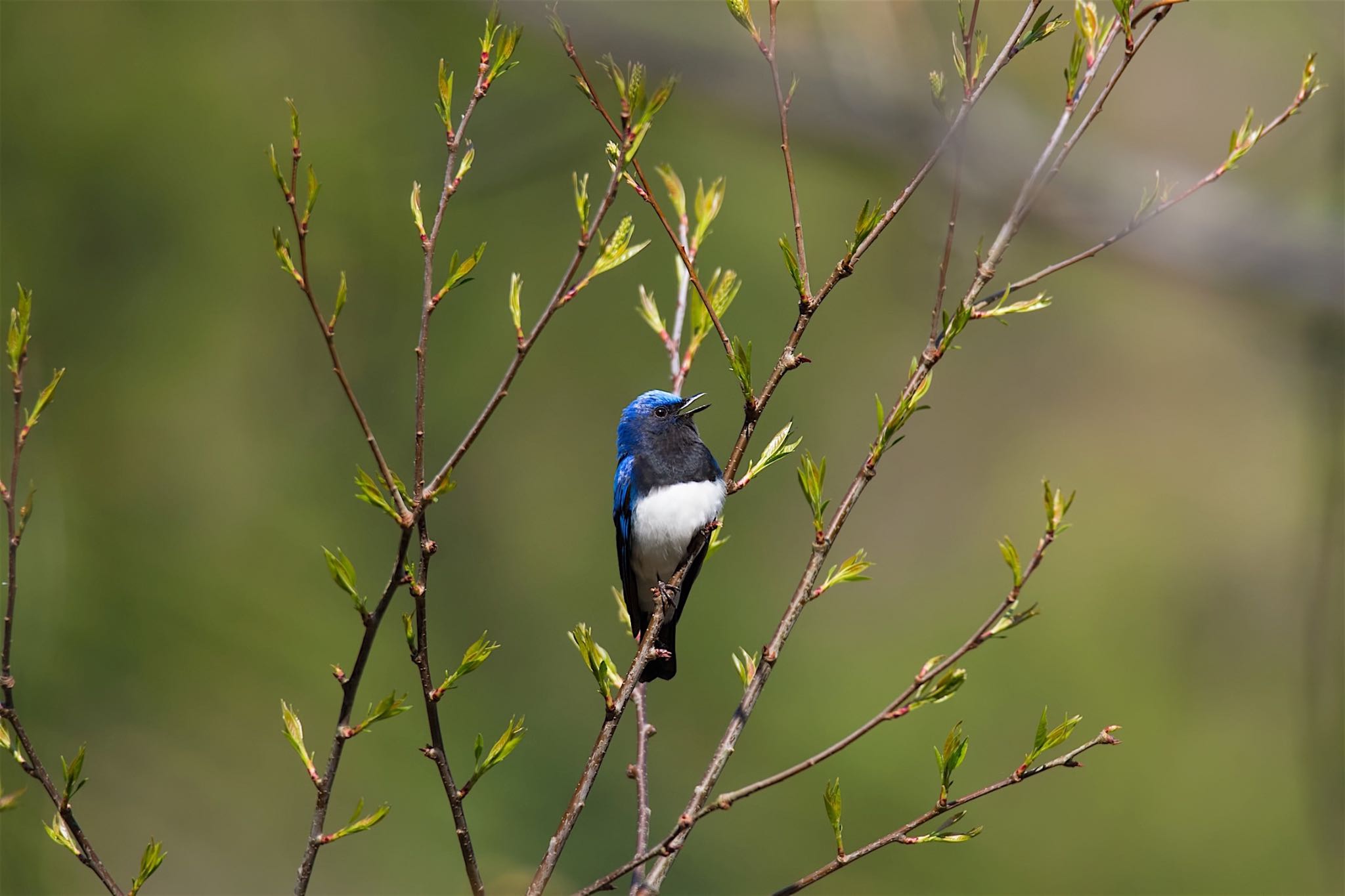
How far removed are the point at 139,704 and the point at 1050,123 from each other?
20.4ft

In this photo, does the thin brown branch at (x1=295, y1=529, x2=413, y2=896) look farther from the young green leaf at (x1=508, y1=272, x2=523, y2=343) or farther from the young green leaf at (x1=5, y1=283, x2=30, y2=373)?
the young green leaf at (x1=5, y1=283, x2=30, y2=373)

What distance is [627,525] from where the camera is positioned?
148 inches

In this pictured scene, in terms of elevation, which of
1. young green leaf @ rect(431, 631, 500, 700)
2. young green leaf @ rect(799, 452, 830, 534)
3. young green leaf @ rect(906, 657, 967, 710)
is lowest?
young green leaf @ rect(906, 657, 967, 710)

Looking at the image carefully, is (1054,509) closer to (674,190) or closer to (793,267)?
(793,267)

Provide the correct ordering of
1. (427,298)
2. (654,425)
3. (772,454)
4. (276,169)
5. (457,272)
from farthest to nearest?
(654,425)
(772,454)
(457,272)
(427,298)
(276,169)

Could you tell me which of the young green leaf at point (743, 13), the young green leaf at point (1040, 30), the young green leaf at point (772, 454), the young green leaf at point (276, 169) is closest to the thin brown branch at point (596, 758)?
the young green leaf at point (772, 454)

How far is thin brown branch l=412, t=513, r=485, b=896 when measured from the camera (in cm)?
150

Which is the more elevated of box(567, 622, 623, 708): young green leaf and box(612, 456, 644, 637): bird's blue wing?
box(612, 456, 644, 637): bird's blue wing

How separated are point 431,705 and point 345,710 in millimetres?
122

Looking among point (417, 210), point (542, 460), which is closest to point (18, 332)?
point (417, 210)

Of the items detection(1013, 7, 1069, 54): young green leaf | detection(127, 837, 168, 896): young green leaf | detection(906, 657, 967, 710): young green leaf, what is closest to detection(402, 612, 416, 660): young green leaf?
detection(127, 837, 168, 896): young green leaf

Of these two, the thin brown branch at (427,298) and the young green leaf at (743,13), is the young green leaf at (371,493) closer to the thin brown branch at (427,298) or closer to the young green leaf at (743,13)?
the thin brown branch at (427,298)

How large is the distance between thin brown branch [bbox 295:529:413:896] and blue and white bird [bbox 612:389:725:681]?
5.38 feet

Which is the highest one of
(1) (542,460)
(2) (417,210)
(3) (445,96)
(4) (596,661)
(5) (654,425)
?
(1) (542,460)
